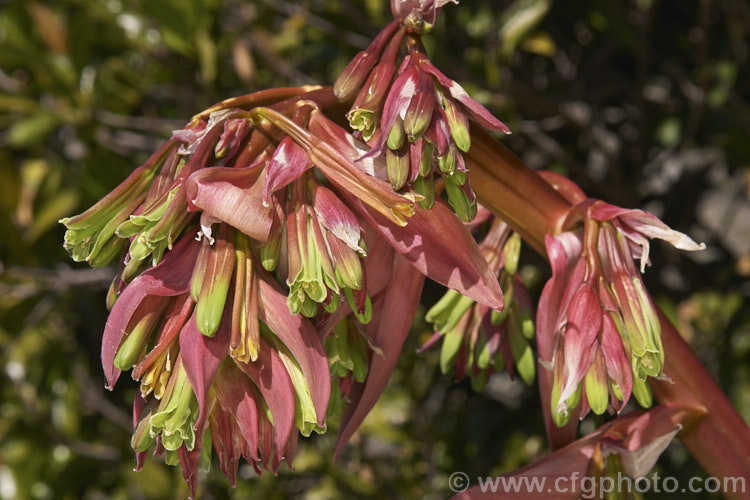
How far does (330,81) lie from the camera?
2039 mm

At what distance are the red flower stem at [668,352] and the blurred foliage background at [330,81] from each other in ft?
2.65

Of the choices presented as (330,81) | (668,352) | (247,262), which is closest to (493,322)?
(668,352)

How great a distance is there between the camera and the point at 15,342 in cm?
200

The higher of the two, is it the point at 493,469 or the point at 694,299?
the point at 694,299

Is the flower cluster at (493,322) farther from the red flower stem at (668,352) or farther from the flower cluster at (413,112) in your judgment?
the flower cluster at (413,112)

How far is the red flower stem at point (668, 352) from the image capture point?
0.69 meters

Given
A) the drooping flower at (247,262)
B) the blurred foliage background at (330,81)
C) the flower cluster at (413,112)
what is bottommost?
the blurred foliage background at (330,81)

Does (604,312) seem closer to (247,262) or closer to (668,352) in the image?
(668,352)

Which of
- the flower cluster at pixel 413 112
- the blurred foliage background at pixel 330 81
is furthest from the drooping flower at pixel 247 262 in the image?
the blurred foliage background at pixel 330 81

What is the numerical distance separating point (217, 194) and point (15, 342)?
1.64 metres

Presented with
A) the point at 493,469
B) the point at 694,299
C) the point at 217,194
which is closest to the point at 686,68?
the point at 694,299

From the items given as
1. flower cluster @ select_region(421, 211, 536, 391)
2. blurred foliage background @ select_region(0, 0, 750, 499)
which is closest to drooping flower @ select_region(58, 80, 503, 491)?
flower cluster @ select_region(421, 211, 536, 391)

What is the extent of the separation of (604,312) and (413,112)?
22cm

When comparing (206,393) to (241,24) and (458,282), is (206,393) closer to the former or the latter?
(458,282)
